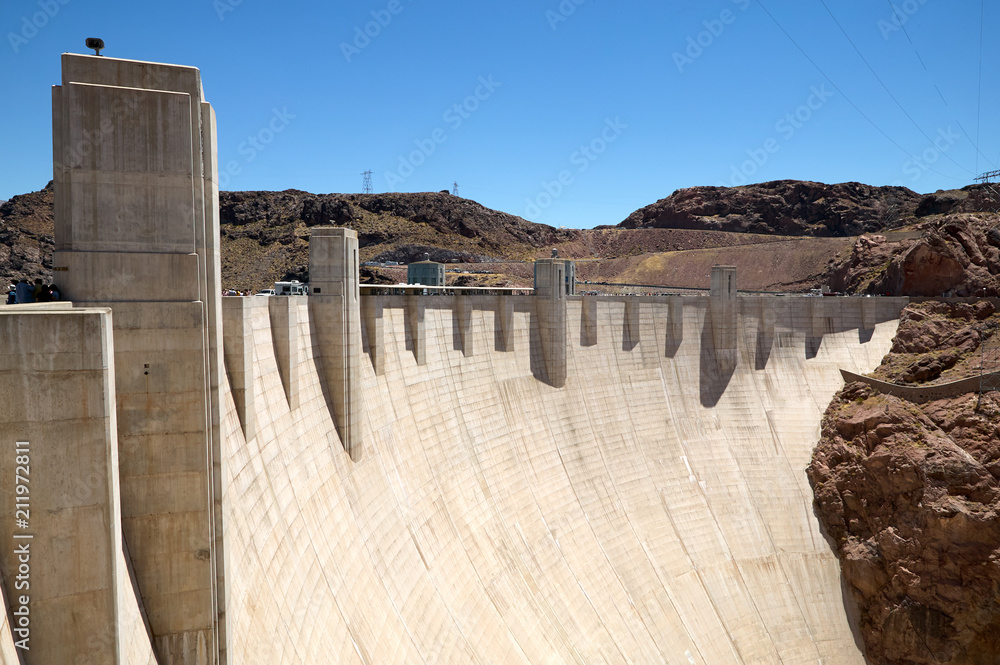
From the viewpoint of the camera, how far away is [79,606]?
695 cm

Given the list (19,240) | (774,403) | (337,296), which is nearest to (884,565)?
(774,403)

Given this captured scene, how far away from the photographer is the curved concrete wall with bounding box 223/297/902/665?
42.3 ft

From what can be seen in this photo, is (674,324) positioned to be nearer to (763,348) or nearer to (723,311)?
(723,311)

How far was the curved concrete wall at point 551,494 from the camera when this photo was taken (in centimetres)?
1288

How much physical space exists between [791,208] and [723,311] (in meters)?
81.4

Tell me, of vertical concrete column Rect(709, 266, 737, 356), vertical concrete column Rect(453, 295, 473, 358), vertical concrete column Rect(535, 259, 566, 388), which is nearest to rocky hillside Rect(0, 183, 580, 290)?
vertical concrete column Rect(709, 266, 737, 356)

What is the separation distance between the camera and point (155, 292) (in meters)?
8.37

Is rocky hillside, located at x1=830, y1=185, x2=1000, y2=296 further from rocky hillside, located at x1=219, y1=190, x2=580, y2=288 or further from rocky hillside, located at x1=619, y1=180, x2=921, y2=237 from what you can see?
rocky hillside, located at x1=619, y1=180, x2=921, y2=237

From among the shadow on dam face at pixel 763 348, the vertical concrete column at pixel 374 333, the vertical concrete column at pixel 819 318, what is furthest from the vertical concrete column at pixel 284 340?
the vertical concrete column at pixel 819 318

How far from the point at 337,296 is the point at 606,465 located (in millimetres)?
15034

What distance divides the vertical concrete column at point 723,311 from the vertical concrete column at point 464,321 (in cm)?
1527

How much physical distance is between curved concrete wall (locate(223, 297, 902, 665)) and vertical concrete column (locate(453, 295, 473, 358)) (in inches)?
5.4

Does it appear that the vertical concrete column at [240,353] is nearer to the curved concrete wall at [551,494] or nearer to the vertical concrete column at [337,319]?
the curved concrete wall at [551,494]

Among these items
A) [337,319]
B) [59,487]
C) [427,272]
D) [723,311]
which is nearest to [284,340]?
[337,319]
